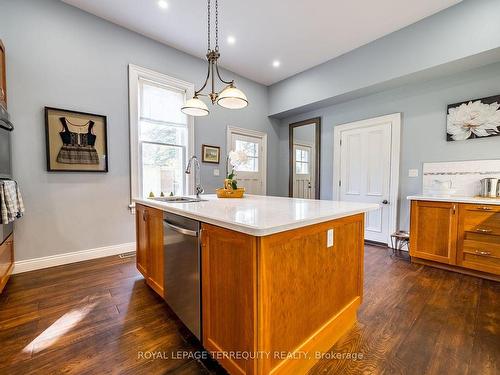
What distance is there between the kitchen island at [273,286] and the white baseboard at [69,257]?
7.06ft

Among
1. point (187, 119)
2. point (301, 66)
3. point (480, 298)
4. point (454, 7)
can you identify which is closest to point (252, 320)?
point (480, 298)

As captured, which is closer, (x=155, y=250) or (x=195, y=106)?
(x=155, y=250)

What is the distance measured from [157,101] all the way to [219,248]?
3.13 m

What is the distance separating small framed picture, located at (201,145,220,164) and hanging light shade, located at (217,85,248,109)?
189 cm

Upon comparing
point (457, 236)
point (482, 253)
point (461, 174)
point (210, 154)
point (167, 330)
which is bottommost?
point (167, 330)

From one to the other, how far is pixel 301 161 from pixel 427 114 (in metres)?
2.68

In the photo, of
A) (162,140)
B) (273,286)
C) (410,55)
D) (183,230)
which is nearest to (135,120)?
(162,140)

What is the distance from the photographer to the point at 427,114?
3.21 metres

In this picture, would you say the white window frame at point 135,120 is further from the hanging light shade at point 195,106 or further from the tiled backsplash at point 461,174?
the tiled backsplash at point 461,174

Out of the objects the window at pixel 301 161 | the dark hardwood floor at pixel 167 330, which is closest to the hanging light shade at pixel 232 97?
the dark hardwood floor at pixel 167 330

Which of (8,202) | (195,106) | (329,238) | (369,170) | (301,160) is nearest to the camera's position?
(329,238)

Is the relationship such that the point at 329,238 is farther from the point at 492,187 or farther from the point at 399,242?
the point at 399,242

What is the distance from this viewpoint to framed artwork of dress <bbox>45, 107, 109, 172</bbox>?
2645 mm

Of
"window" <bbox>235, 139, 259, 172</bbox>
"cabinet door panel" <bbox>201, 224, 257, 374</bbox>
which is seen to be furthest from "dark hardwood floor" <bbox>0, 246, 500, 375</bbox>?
"window" <bbox>235, 139, 259, 172</bbox>
